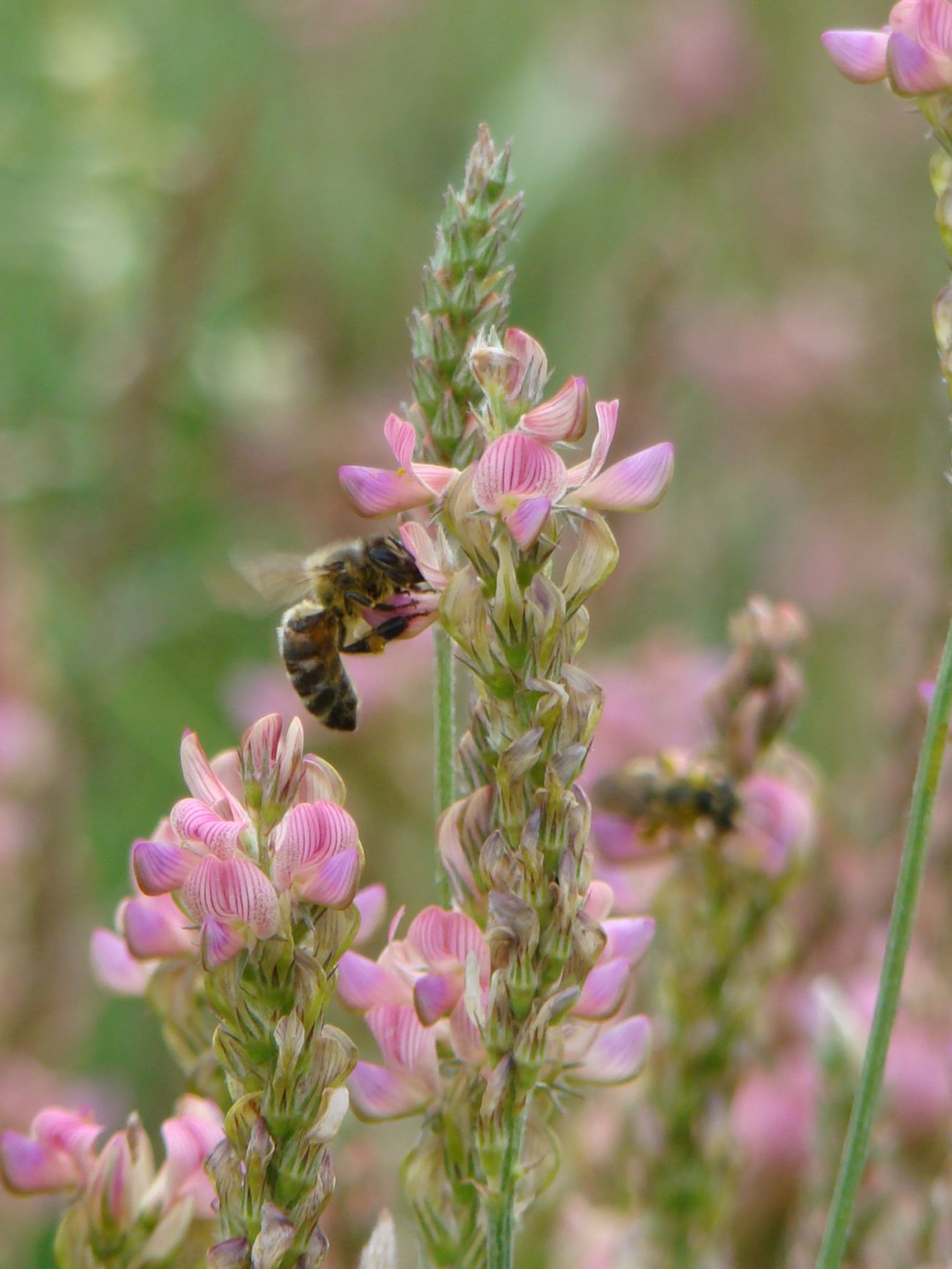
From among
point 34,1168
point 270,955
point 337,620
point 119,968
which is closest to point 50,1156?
point 34,1168

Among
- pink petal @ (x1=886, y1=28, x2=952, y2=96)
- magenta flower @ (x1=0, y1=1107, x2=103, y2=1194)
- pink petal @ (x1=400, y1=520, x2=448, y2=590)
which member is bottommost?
magenta flower @ (x1=0, y1=1107, x2=103, y2=1194)

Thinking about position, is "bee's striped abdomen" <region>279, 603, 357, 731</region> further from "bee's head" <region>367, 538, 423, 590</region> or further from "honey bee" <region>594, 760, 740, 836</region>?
"honey bee" <region>594, 760, 740, 836</region>

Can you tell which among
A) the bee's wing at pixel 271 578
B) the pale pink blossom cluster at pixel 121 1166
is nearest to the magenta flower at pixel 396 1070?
the pale pink blossom cluster at pixel 121 1166

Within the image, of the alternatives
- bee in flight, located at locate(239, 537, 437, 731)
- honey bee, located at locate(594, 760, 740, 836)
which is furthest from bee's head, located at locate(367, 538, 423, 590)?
honey bee, located at locate(594, 760, 740, 836)

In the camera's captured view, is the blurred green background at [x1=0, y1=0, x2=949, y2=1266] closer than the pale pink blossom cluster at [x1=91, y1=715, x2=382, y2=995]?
No

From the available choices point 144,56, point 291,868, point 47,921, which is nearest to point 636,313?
point 47,921

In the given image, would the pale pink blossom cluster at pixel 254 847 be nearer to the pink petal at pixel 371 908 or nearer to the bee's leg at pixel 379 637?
the pink petal at pixel 371 908

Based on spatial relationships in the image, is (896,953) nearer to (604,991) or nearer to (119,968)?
(604,991)
